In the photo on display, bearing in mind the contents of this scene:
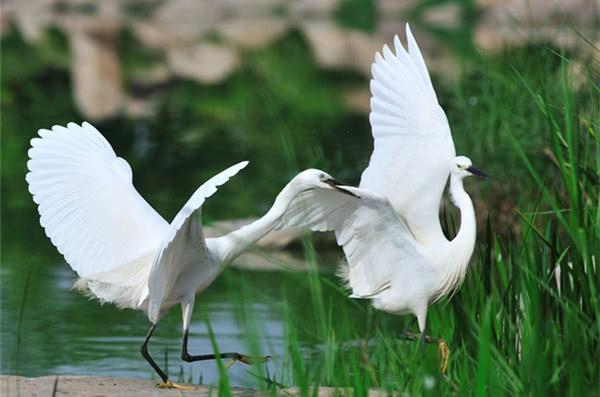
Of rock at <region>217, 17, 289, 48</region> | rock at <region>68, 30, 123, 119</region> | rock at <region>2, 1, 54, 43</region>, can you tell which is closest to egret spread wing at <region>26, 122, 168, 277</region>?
rock at <region>68, 30, 123, 119</region>

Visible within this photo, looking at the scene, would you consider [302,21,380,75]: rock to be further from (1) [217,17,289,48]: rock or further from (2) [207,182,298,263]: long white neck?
(2) [207,182,298,263]: long white neck

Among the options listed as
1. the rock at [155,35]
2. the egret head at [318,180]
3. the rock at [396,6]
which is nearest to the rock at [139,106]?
the rock at [155,35]

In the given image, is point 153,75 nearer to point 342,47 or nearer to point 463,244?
point 342,47

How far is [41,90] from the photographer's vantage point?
17.2 metres

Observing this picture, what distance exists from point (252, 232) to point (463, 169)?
2.39 feet

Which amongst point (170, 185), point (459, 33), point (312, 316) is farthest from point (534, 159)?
point (459, 33)

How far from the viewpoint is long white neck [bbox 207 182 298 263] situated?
4098mm

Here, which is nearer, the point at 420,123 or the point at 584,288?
the point at 584,288

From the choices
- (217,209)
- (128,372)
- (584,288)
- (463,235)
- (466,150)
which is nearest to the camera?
(584,288)

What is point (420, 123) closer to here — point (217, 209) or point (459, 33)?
point (217, 209)

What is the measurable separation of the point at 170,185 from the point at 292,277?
2802 mm

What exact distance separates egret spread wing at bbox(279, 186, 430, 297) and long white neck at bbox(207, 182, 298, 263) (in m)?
0.04

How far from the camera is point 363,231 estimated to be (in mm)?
4121

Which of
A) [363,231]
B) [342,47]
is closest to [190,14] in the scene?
[342,47]
